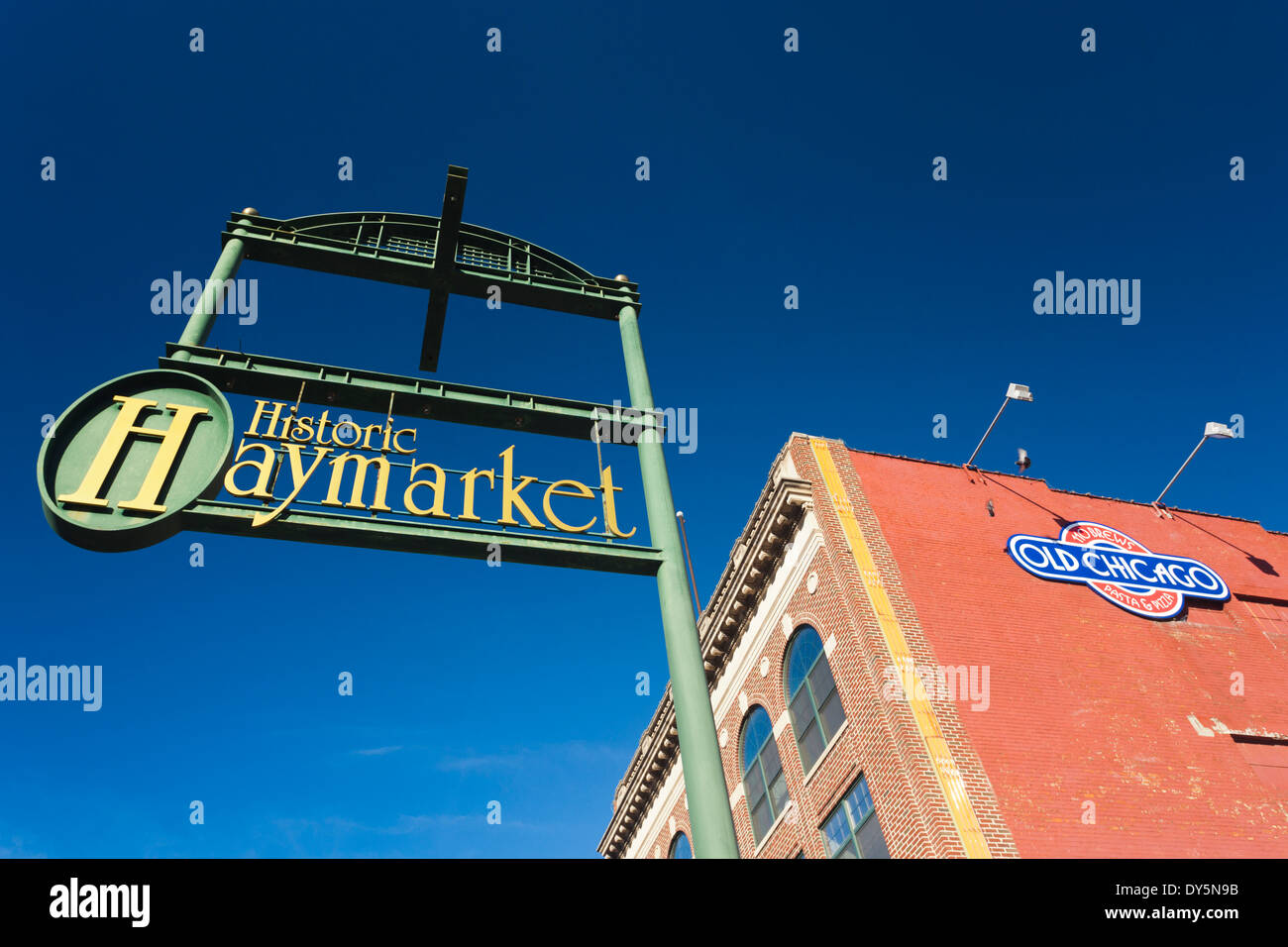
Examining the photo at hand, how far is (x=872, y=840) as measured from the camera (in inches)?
529

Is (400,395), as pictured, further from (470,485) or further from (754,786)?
(754,786)

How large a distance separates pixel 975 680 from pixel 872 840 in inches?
134

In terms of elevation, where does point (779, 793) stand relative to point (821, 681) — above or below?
below

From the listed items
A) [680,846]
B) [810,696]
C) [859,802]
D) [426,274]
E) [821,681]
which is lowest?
[859,802]

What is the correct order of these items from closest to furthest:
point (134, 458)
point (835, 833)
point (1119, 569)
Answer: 1. point (134, 458)
2. point (835, 833)
3. point (1119, 569)

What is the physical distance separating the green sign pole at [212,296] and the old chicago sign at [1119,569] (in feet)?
52.8

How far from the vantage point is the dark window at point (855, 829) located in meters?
13.4

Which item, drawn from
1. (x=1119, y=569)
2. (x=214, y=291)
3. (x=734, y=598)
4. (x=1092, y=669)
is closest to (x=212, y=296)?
(x=214, y=291)

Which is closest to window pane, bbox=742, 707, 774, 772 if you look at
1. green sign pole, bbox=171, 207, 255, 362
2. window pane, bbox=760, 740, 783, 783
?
window pane, bbox=760, 740, 783, 783

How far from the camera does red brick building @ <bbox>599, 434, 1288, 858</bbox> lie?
12656 mm

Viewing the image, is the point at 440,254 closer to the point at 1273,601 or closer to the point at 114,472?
the point at 114,472

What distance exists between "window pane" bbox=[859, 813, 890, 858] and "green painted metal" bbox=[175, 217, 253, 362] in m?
12.4

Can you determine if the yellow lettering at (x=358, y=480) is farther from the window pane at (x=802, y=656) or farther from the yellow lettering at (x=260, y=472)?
the window pane at (x=802, y=656)

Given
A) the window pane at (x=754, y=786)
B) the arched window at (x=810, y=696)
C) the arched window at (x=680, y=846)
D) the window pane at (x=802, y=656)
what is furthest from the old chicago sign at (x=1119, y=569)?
the arched window at (x=680, y=846)
